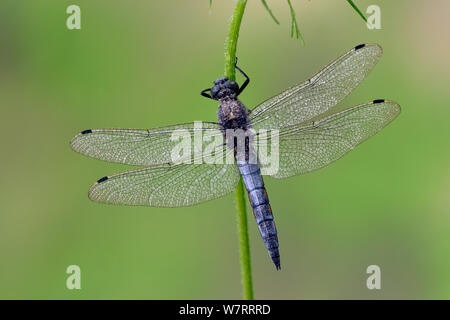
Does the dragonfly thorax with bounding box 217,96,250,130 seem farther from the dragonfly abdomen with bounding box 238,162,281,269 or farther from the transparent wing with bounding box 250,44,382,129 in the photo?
the dragonfly abdomen with bounding box 238,162,281,269

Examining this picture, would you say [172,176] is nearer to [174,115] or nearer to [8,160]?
[174,115]

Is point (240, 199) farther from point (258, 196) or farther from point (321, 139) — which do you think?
point (321, 139)

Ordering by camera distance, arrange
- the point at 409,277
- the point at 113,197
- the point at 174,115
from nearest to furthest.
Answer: the point at 113,197
the point at 409,277
the point at 174,115

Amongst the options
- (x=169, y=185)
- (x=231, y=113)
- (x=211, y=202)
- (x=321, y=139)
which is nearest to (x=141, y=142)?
(x=169, y=185)

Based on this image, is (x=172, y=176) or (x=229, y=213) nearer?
(x=172, y=176)

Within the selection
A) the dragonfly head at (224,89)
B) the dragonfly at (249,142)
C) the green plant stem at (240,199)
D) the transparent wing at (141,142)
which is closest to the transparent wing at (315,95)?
the dragonfly at (249,142)

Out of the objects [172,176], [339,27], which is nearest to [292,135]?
[172,176]

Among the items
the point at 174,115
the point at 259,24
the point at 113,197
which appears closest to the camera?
the point at 113,197

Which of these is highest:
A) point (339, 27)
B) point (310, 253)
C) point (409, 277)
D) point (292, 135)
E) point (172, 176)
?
point (339, 27)
